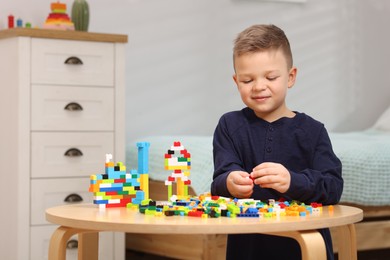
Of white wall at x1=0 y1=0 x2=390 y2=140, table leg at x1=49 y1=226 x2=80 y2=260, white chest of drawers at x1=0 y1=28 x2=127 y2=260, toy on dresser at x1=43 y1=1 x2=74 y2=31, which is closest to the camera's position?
table leg at x1=49 y1=226 x2=80 y2=260

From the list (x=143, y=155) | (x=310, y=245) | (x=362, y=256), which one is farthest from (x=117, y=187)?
(x=362, y=256)

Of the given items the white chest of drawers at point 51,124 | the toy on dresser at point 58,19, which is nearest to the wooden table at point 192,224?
the white chest of drawers at point 51,124

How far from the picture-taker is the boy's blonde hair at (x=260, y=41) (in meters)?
1.54

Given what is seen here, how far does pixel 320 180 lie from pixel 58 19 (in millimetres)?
1753

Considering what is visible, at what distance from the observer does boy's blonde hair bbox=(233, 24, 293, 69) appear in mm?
1536

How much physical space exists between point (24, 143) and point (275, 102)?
55.6 inches

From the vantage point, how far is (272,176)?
56.5 inches

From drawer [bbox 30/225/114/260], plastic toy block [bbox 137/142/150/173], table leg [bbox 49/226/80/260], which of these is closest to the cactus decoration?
drawer [bbox 30/225/114/260]

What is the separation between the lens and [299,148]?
5.22ft

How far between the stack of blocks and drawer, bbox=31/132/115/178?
1235 millimetres

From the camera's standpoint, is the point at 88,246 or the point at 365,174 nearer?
the point at 88,246

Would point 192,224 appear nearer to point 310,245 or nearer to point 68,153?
point 310,245

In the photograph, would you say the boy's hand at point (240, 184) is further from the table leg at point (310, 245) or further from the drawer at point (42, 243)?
the drawer at point (42, 243)

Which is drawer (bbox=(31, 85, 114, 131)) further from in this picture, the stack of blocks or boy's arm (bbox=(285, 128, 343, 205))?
boy's arm (bbox=(285, 128, 343, 205))
